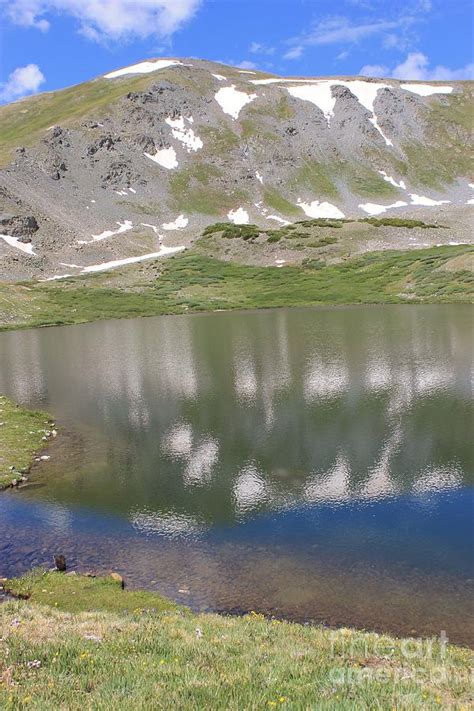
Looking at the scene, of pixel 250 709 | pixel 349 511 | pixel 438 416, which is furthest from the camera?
pixel 438 416

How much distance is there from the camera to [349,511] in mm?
24438

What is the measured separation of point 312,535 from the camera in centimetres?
2234

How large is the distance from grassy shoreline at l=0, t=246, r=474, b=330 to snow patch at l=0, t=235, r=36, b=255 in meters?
26.2

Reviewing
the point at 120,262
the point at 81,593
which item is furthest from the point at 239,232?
the point at 81,593

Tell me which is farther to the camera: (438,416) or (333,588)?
(438,416)

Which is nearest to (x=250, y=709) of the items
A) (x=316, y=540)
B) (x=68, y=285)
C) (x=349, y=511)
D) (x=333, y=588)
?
(x=333, y=588)

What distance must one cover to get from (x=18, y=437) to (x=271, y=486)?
18.4m

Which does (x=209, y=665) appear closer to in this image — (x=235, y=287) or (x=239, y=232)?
(x=235, y=287)

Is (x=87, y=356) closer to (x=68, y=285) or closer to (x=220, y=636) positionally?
(x=220, y=636)

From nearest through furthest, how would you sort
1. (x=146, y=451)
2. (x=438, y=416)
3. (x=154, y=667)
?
(x=154, y=667)
(x=146, y=451)
(x=438, y=416)

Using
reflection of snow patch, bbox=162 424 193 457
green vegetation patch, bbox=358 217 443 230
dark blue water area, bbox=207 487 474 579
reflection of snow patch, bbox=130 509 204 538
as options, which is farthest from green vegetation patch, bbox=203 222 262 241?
dark blue water area, bbox=207 487 474 579

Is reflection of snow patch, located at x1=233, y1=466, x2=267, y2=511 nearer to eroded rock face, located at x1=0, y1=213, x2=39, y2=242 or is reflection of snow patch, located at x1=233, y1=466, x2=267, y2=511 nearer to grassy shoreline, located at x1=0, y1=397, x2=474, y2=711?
grassy shoreline, located at x1=0, y1=397, x2=474, y2=711

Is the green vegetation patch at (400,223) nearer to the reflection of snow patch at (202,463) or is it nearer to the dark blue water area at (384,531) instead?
the reflection of snow patch at (202,463)

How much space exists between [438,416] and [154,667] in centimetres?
3162
